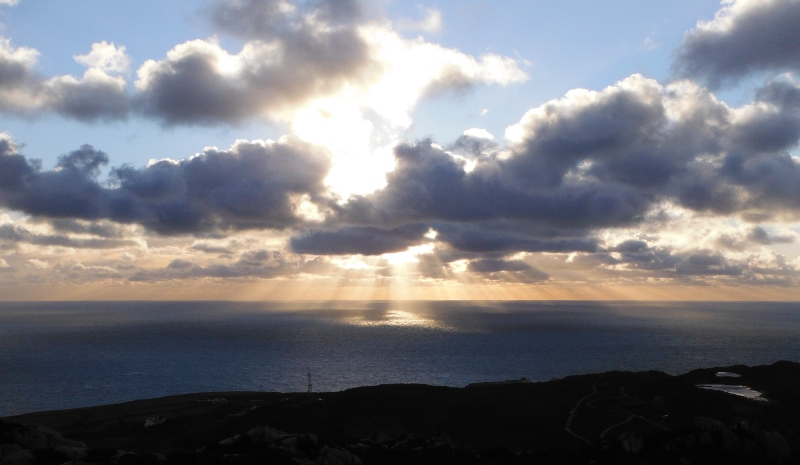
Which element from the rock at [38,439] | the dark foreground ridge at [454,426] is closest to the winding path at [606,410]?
the dark foreground ridge at [454,426]

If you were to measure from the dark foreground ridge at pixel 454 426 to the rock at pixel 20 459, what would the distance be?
0.07 metres

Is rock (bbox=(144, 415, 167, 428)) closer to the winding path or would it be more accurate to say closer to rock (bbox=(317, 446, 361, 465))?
rock (bbox=(317, 446, 361, 465))

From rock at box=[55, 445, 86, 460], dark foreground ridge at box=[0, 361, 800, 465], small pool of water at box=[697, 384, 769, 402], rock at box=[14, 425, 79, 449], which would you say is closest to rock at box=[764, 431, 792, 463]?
dark foreground ridge at box=[0, 361, 800, 465]

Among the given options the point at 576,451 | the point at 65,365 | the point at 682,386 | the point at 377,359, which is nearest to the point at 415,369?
the point at 377,359

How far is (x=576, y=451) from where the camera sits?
42812 mm

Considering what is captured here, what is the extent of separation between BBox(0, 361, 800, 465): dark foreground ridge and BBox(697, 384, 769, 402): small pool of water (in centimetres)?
158

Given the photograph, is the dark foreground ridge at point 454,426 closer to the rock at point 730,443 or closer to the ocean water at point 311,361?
the rock at point 730,443

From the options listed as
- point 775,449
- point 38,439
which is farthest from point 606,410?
point 38,439

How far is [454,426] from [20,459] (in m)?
40.6

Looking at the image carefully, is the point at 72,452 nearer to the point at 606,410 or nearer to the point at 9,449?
the point at 9,449

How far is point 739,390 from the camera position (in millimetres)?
72375

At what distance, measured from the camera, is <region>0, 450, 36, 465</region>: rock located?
29938mm

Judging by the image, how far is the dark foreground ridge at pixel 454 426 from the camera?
37500 mm

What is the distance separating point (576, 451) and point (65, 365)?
133 metres
